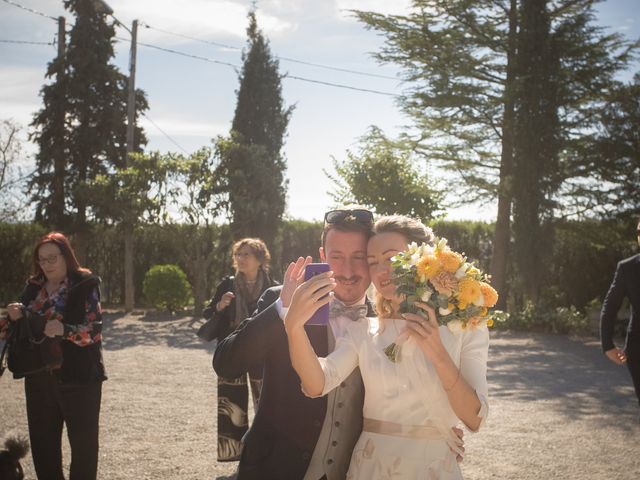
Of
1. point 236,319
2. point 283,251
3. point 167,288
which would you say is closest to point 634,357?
point 236,319

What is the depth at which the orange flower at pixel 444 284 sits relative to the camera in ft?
7.52

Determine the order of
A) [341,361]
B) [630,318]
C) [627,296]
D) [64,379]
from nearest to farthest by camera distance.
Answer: [341,361], [64,379], [630,318], [627,296]

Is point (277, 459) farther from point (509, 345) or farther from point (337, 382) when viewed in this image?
point (509, 345)

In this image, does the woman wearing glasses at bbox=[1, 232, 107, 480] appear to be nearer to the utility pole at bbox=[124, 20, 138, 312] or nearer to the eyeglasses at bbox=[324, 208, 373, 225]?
the eyeglasses at bbox=[324, 208, 373, 225]

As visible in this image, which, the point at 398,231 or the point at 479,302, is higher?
the point at 398,231

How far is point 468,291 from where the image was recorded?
7.59 feet

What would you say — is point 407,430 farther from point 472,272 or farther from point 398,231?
point 398,231

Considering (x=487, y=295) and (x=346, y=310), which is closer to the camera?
(x=487, y=295)

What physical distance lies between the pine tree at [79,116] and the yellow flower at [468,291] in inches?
1024

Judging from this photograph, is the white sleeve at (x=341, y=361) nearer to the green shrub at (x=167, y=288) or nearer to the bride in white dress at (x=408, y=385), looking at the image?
the bride in white dress at (x=408, y=385)

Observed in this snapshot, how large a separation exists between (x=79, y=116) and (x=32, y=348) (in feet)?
79.2

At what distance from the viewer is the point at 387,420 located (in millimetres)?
2449

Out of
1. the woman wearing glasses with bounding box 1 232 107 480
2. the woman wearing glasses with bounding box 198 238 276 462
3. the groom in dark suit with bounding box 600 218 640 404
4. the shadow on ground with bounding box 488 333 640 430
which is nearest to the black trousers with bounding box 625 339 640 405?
the groom in dark suit with bounding box 600 218 640 404

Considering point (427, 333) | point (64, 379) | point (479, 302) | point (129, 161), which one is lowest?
→ point (64, 379)
